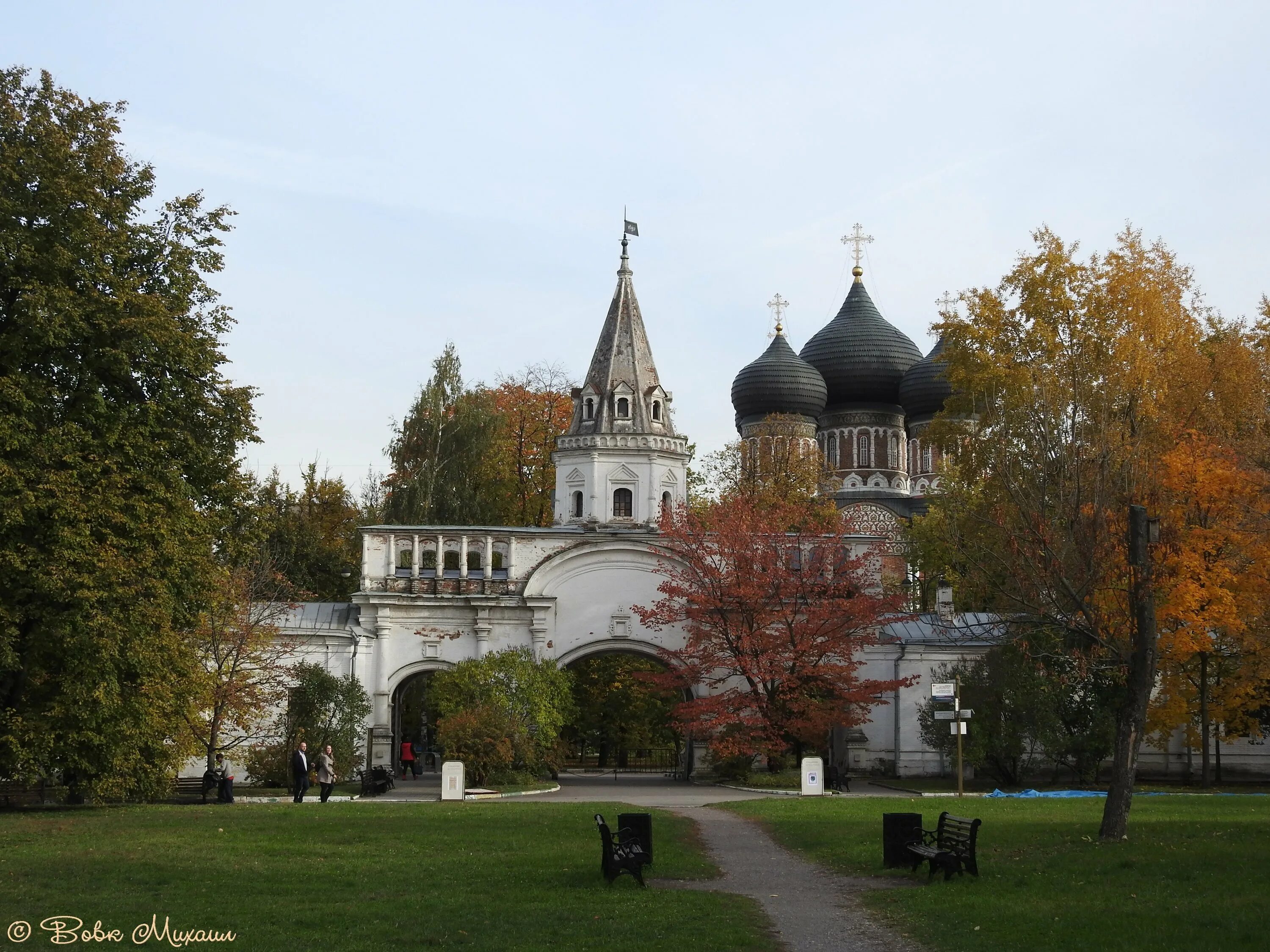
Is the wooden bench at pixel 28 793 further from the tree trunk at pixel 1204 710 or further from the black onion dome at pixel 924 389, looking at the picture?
the black onion dome at pixel 924 389

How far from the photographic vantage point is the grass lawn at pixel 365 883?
12.5 m

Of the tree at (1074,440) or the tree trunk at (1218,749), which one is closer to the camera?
the tree at (1074,440)

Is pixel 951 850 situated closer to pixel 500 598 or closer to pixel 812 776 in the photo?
pixel 812 776

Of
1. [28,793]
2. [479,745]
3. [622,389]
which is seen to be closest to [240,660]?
[479,745]

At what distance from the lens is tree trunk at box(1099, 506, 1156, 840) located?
17453 mm

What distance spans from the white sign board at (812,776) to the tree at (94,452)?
1289 cm

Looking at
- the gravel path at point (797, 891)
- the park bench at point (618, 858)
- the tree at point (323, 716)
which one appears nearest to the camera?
the gravel path at point (797, 891)

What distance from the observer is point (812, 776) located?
30844 millimetres

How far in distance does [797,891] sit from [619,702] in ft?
113

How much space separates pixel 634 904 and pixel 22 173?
16617mm

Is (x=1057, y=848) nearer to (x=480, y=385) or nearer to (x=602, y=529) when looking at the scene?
(x=602, y=529)

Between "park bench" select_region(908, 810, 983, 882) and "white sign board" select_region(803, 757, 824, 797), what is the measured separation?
14.5 m

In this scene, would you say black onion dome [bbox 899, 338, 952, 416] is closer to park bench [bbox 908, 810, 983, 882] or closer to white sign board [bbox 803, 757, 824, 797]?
white sign board [bbox 803, 757, 824, 797]

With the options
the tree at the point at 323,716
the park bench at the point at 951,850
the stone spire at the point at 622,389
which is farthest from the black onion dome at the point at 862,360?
the park bench at the point at 951,850
